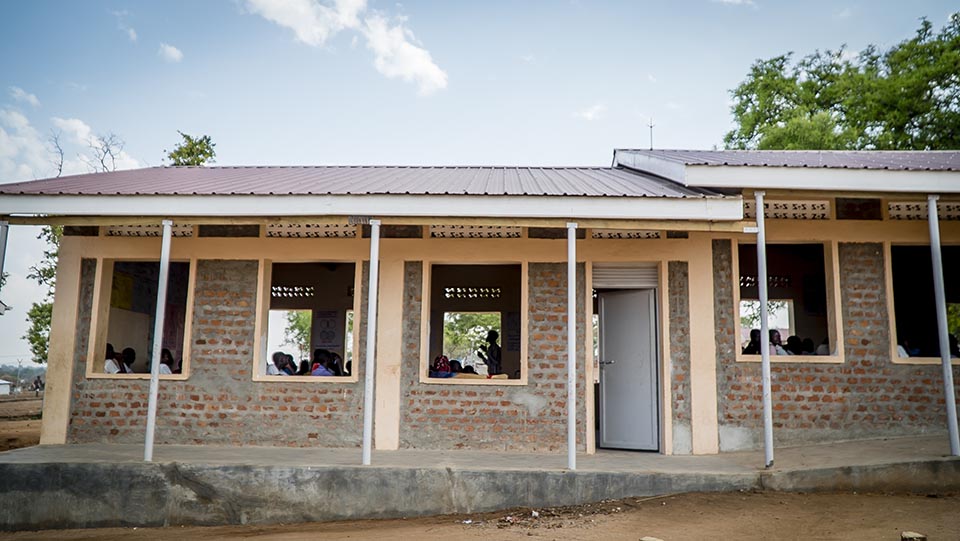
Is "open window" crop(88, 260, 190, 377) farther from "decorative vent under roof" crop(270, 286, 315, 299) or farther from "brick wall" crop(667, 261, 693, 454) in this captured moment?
"brick wall" crop(667, 261, 693, 454)

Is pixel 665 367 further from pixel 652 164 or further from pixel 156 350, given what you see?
pixel 156 350

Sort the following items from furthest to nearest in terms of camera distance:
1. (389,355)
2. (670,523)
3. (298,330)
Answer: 1. (298,330)
2. (389,355)
3. (670,523)

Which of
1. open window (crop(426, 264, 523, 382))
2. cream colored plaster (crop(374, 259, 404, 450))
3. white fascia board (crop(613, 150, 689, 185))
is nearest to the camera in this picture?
white fascia board (crop(613, 150, 689, 185))

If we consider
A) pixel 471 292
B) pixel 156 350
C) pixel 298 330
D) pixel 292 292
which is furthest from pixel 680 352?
pixel 298 330

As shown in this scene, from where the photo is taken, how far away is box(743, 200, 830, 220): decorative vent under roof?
345 inches

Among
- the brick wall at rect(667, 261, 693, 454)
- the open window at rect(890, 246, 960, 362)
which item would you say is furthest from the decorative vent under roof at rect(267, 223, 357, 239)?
the open window at rect(890, 246, 960, 362)

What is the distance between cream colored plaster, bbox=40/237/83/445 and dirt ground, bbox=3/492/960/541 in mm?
1935

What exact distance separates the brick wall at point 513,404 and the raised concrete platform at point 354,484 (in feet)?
3.47

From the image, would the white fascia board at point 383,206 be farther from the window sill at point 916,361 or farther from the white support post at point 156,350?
the window sill at point 916,361

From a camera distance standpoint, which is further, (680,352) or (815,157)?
(815,157)

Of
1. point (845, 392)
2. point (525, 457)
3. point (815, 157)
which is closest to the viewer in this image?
point (525, 457)

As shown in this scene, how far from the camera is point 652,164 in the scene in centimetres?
970

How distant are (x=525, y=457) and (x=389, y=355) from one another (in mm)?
2024

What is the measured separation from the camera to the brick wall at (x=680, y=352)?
8633 millimetres
